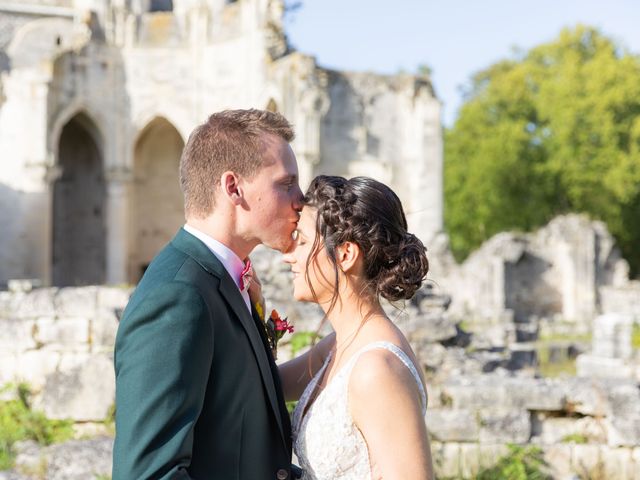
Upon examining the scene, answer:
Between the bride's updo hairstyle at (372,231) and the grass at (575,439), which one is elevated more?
the bride's updo hairstyle at (372,231)

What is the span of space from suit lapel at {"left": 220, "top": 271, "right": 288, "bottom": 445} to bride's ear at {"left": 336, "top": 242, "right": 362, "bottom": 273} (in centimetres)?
35

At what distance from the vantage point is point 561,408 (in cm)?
600

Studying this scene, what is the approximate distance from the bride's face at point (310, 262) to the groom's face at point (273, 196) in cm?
6

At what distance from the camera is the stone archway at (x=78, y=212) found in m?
24.3

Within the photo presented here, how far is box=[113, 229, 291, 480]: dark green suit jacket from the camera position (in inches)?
76.5

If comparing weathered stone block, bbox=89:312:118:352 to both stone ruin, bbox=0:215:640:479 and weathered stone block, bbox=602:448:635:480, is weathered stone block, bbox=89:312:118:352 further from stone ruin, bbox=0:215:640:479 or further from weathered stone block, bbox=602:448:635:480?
weathered stone block, bbox=602:448:635:480

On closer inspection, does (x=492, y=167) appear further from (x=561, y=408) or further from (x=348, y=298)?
(x=348, y=298)

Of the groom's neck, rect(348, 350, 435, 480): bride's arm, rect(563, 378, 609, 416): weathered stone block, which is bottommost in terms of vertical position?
rect(563, 378, 609, 416): weathered stone block

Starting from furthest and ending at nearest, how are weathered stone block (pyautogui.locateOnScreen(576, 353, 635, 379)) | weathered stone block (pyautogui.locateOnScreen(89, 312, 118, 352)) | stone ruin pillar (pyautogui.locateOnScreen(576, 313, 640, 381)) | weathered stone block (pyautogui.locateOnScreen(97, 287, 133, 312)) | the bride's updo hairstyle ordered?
stone ruin pillar (pyautogui.locateOnScreen(576, 313, 640, 381))
weathered stone block (pyautogui.locateOnScreen(576, 353, 635, 379))
weathered stone block (pyautogui.locateOnScreen(97, 287, 133, 312))
weathered stone block (pyautogui.locateOnScreen(89, 312, 118, 352))
the bride's updo hairstyle

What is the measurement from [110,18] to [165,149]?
13.9ft

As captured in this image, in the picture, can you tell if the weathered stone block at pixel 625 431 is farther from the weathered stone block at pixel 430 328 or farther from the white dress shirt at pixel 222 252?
the white dress shirt at pixel 222 252

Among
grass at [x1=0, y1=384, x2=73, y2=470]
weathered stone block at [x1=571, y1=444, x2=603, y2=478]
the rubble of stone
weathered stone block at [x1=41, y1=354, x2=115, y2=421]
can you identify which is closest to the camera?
weathered stone block at [x1=571, y1=444, x2=603, y2=478]

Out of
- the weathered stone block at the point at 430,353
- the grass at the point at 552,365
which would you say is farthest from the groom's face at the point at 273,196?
the grass at the point at 552,365

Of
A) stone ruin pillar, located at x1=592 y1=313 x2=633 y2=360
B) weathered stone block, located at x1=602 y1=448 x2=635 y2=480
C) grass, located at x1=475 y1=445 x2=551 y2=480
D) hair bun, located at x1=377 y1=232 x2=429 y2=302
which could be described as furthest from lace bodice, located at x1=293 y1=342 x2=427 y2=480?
stone ruin pillar, located at x1=592 y1=313 x2=633 y2=360
